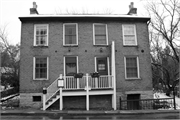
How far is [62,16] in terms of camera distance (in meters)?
13.0

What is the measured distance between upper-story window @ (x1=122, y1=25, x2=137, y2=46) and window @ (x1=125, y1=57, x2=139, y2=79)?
1.36 meters

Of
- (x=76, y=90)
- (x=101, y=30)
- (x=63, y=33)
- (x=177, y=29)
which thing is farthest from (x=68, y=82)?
(x=177, y=29)

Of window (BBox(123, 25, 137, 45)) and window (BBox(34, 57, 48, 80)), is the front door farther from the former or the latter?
window (BBox(34, 57, 48, 80))

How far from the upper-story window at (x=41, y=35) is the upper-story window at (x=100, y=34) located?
407 centimetres

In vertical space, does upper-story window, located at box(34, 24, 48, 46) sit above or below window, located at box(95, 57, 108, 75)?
above

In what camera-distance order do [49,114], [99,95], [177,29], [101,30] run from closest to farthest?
[49,114] < [99,95] < [101,30] < [177,29]

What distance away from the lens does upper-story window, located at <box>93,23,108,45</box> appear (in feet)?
44.0

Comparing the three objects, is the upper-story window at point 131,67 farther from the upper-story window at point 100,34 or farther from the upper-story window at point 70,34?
the upper-story window at point 70,34

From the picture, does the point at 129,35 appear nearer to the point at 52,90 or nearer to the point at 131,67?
the point at 131,67

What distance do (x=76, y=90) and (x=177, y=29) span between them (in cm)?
1090

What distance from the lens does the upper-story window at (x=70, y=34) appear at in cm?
1324

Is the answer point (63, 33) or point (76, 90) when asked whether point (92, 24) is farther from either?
point (76, 90)

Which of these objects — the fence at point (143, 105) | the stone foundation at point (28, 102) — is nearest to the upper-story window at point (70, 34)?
the stone foundation at point (28, 102)

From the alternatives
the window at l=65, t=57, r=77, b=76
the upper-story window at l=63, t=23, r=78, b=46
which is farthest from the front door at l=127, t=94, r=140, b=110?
the upper-story window at l=63, t=23, r=78, b=46
